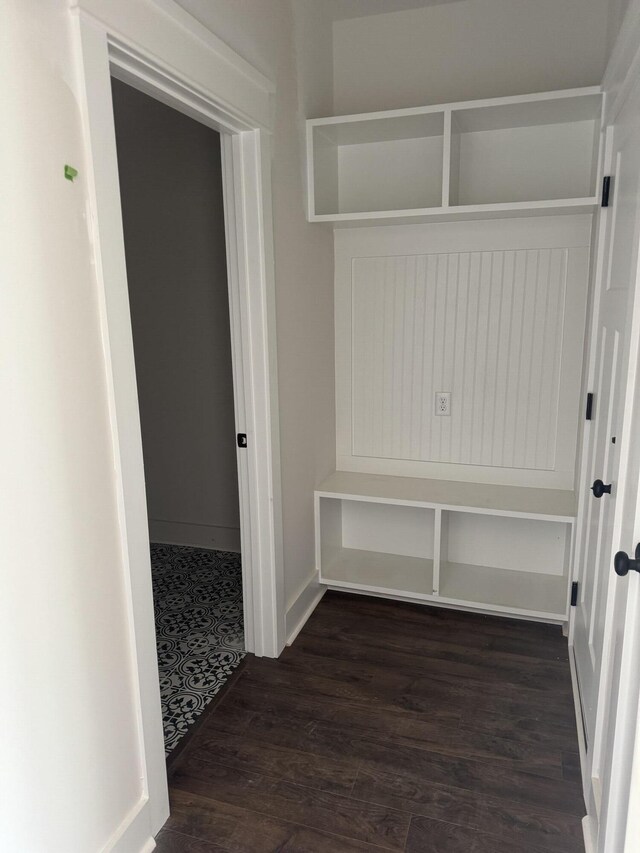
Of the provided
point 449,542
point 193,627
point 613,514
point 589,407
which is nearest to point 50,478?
point 613,514

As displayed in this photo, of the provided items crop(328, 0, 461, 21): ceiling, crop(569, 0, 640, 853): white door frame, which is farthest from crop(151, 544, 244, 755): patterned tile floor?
crop(328, 0, 461, 21): ceiling

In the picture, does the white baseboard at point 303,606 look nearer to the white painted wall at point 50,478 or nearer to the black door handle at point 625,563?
Answer: the white painted wall at point 50,478

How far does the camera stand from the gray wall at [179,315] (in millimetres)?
3252

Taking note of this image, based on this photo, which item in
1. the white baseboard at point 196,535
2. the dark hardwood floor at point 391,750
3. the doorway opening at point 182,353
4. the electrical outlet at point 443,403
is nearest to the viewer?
the dark hardwood floor at point 391,750

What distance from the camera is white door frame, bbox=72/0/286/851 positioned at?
1.38m

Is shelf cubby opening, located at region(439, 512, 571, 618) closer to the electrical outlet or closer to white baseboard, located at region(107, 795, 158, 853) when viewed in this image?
the electrical outlet

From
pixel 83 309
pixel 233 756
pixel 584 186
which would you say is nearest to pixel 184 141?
pixel 584 186

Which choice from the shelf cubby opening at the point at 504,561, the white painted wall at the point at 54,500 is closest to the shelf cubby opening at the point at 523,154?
the shelf cubby opening at the point at 504,561

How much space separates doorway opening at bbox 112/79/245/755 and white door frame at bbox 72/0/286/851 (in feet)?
2.51

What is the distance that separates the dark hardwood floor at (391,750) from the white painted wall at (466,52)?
241 cm

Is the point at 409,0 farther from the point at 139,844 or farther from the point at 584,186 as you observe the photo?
the point at 139,844

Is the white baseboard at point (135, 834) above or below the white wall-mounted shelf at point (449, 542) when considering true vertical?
below

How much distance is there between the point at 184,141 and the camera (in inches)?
127

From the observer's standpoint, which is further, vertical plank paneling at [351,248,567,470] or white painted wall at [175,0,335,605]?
vertical plank paneling at [351,248,567,470]
